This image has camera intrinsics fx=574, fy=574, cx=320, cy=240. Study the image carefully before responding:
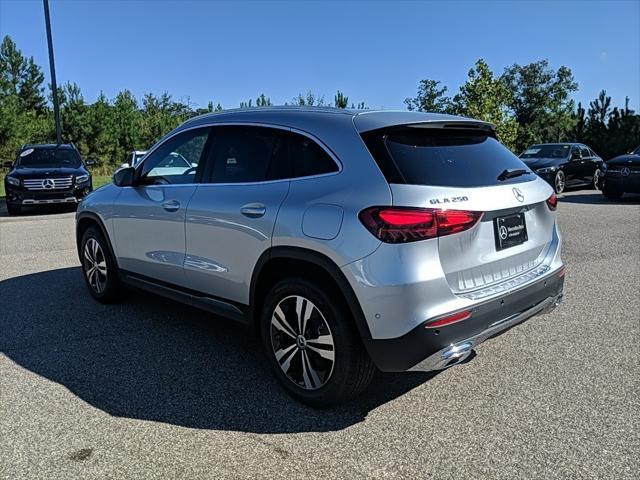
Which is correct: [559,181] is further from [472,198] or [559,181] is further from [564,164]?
[472,198]

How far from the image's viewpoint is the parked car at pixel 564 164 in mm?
17328

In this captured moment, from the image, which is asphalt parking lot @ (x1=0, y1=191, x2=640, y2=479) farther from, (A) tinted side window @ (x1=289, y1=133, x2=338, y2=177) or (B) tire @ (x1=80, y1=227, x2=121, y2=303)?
(A) tinted side window @ (x1=289, y1=133, x2=338, y2=177)

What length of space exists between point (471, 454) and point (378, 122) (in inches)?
73.9

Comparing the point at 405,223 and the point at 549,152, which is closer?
the point at 405,223

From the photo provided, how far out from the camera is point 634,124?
27.8 meters

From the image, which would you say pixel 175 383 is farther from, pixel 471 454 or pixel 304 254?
pixel 471 454

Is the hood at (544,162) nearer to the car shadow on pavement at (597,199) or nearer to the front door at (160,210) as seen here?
A: the car shadow on pavement at (597,199)

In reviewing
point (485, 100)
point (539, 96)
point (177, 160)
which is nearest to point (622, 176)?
point (177, 160)

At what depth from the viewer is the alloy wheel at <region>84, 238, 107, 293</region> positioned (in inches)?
217

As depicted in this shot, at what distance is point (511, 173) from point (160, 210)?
103 inches

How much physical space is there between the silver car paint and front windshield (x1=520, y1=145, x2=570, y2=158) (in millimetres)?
15683

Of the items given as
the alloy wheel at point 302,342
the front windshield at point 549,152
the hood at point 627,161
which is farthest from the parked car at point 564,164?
the alloy wheel at point 302,342

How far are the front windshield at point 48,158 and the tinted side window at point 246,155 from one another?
1196 centimetres

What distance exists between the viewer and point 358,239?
9.86ft
